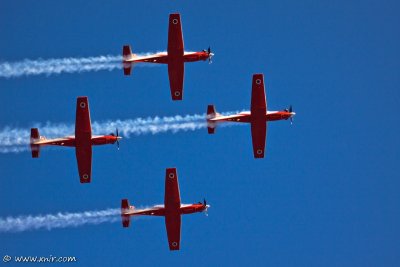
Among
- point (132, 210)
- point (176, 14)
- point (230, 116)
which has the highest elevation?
point (176, 14)

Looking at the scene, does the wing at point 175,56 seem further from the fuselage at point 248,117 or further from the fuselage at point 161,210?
the fuselage at point 161,210

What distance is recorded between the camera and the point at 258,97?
2685 inches

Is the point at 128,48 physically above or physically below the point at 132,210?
above

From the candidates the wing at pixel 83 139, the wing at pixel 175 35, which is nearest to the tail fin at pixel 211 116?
the wing at pixel 175 35

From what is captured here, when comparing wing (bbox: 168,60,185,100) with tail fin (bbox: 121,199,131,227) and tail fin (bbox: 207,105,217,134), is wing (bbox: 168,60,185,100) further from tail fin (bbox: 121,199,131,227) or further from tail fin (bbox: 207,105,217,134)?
tail fin (bbox: 121,199,131,227)

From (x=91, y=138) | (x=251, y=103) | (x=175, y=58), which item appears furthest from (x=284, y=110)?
(x=91, y=138)

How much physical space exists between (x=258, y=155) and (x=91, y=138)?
1000cm

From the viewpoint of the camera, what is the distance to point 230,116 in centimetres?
6850

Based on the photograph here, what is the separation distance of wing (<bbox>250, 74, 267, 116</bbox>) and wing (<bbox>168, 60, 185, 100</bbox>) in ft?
13.3

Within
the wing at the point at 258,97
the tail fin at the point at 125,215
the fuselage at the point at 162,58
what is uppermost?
the fuselage at the point at 162,58

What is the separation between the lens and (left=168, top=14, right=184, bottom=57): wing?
6681 centimetres

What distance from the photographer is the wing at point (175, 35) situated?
6681 centimetres

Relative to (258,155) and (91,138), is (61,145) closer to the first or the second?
(91,138)

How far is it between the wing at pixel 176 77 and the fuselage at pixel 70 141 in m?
4.74
